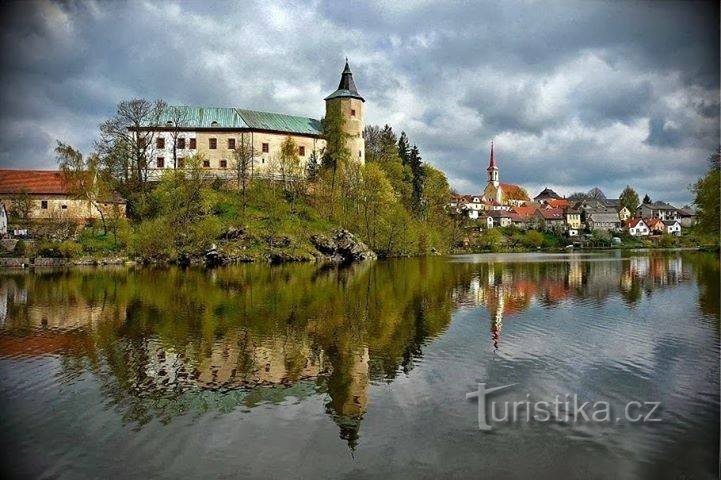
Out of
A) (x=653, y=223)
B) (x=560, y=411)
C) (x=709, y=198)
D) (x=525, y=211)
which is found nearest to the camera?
(x=560, y=411)

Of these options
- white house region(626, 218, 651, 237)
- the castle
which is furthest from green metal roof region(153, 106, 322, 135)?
white house region(626, 218, 651, 237)

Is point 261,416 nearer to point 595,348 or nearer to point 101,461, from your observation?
point 101,461

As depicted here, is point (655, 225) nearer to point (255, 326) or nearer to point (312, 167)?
point (312, 167)

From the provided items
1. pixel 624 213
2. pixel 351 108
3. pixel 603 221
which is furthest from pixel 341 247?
pixel 624 213

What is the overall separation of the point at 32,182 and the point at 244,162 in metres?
20.1

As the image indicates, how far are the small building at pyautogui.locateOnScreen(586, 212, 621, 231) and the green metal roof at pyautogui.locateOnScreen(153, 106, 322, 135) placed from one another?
265 ft

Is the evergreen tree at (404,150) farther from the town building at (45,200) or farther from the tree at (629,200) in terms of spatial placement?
the tree at (629,200)

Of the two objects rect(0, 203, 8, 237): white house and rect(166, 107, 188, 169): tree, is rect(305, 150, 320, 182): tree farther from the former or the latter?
rect(0, 203, 8, 237): white house

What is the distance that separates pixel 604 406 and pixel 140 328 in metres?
→ 13.2

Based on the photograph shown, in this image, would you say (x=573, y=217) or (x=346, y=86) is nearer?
(x=346, y=86)

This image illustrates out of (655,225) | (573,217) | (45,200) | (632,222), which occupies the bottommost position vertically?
(655,225)

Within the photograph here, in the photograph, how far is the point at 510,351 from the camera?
46.3ft

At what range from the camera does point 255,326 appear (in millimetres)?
17594

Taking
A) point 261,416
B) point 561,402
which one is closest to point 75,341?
point 261,416
